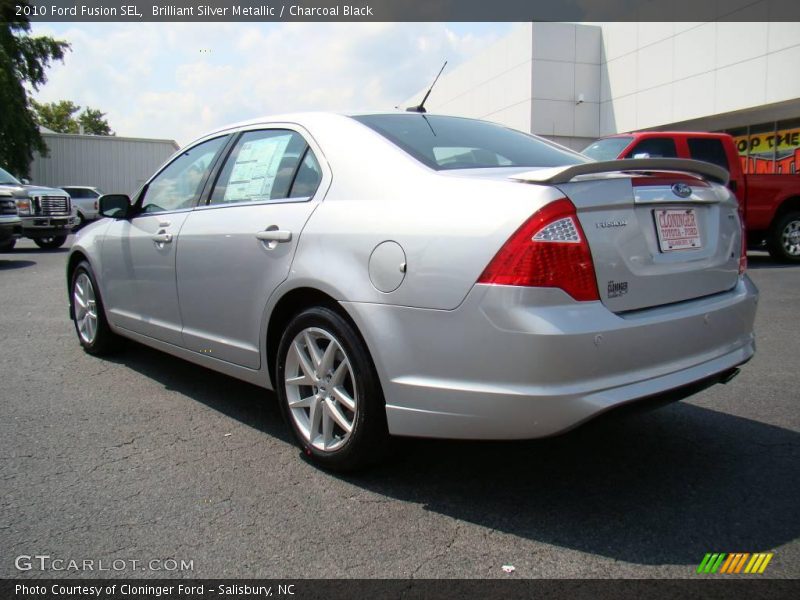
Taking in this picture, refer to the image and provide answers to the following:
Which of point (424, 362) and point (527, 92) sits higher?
point (527, 92)

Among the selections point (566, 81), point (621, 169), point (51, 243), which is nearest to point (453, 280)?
point (621, 169)

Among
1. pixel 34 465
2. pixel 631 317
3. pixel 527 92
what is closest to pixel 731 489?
pixel 631 317

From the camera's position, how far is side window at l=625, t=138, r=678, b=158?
10281 millimetres

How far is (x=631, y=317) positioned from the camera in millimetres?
2600

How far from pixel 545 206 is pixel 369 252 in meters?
0.76

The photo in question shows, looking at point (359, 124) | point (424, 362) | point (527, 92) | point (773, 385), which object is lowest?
point (773, 385)

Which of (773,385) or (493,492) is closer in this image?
(493,492)

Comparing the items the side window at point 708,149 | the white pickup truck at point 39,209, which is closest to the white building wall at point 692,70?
the side window at point 708,149

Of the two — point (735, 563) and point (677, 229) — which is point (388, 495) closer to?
point (735, 563)

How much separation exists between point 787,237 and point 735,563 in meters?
11.1

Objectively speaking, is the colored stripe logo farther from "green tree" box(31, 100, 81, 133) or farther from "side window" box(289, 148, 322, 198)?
"green tree" box(31, 100, 81, 133)

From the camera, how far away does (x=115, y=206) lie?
4.84m

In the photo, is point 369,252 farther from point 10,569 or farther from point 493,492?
point 10,569

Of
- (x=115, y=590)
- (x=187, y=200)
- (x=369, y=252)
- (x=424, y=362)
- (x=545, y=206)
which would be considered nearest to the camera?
(x=115, y=590)
